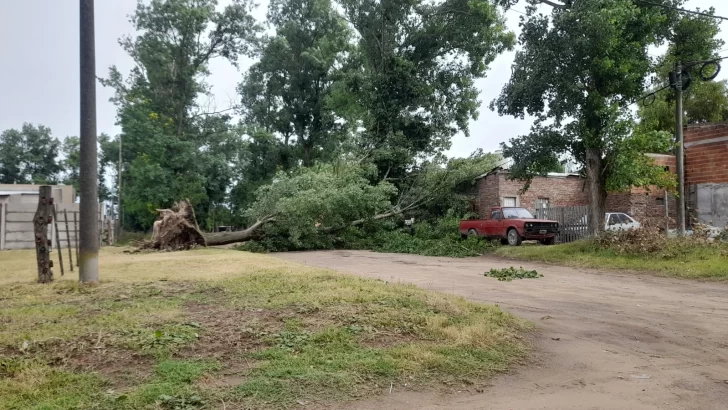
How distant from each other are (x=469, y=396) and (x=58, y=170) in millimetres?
61748

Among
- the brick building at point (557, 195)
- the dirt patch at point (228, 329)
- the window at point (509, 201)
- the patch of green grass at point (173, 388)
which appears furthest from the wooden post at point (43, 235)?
the window at point (509, 201)

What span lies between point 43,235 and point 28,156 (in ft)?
174

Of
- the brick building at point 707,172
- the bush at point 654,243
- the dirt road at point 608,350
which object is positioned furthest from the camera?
the brick building at point 707,172

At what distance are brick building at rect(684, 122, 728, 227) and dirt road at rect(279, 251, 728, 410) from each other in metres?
11.2

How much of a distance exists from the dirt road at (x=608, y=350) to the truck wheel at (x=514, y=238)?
9.35 meters

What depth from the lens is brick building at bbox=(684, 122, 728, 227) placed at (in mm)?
19203

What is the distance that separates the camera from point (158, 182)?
3003cm

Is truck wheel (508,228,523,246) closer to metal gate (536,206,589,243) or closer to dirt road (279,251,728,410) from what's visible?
metal gate (536,206,589,243)

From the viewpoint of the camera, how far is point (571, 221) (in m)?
20.2

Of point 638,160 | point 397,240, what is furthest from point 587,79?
point 397,240

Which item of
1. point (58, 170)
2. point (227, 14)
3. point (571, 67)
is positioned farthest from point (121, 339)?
point (58, 170)

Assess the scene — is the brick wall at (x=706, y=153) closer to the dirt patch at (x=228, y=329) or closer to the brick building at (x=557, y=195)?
the brick building at (x=557, y=195)

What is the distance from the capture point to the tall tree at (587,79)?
14.8 metres

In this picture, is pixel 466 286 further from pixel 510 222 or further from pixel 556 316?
pixel 510 222
